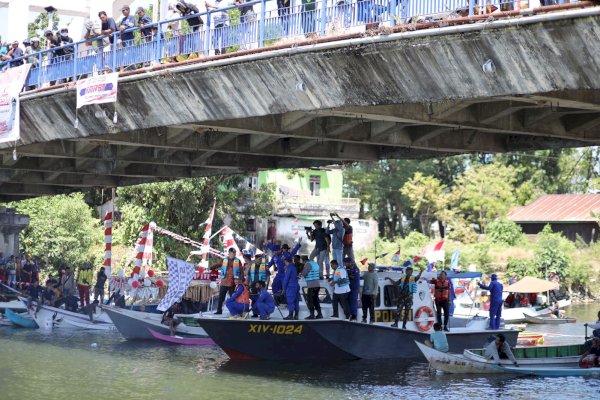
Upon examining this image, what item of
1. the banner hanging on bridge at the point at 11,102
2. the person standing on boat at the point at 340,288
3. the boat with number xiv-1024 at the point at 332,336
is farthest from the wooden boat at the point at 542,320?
the banner hanging on bridge at the point at 11,102

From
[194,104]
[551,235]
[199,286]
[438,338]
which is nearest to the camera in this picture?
[194,104]

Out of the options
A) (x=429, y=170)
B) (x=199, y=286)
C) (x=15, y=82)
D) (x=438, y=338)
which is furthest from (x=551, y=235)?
A: (x=15, y=82)

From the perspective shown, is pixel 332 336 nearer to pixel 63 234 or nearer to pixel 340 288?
pixel 340 288

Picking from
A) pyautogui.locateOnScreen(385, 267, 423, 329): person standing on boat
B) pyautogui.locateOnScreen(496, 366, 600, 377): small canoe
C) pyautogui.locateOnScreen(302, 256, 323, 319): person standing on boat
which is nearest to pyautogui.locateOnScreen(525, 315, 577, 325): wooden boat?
pyautogui.locateOnScreen(385, 267, 423, 329): person standing on boat

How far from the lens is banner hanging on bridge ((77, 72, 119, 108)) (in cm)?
2583

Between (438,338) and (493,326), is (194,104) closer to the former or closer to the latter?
(438,338)

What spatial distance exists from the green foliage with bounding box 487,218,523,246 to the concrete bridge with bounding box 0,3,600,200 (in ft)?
118

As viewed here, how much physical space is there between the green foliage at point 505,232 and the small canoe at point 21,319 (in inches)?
1390

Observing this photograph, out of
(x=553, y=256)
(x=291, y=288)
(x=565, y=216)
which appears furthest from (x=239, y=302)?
(x=565, y=216)

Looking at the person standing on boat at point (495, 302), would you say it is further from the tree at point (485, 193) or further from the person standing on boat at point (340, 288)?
the tree at point (485, 193)

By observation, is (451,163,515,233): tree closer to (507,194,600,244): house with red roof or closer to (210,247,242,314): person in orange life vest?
(507,194,600,244): house with red roof

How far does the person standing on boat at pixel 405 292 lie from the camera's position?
29.0 m

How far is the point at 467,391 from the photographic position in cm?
2514

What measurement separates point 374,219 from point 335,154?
182 ft
